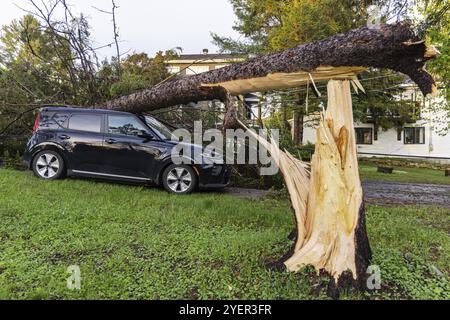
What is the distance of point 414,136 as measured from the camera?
26.9 metres

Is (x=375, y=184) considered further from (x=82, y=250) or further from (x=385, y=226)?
(x=82, y=250)

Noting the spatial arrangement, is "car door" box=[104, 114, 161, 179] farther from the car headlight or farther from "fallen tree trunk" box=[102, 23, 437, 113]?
"fallen tree trunk" box=[102, 23, 437, 113]

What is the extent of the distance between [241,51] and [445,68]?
10.4 m

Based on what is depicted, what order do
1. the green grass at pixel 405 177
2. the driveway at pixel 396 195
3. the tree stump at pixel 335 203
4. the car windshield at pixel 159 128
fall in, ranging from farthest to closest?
the green grass at pixel 405 177, the driveway at pixel 396 195, the car windshield at pixel 159 128, the tree stump at pixel 335 203

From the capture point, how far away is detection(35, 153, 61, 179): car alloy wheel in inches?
310

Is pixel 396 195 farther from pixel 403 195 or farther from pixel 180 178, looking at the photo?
pixel 180 178

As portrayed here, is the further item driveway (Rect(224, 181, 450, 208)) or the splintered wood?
driveway (Rect(224, 181, 450, 208))

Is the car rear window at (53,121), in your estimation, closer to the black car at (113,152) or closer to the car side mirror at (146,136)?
the black car at (113,152)

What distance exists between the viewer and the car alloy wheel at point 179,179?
744 cm

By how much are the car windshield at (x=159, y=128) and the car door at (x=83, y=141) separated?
3.39 feet

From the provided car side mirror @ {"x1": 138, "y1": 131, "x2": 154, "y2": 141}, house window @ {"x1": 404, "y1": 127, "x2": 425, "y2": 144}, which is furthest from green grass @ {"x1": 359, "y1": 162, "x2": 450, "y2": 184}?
house window @ {"x1": 404, "y1": 127, "x2": 425, "y2": 144}

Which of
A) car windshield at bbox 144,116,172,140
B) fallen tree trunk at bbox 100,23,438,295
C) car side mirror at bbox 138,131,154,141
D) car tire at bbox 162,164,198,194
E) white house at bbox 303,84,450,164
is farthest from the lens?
white house at bbox 303,84,450,164
